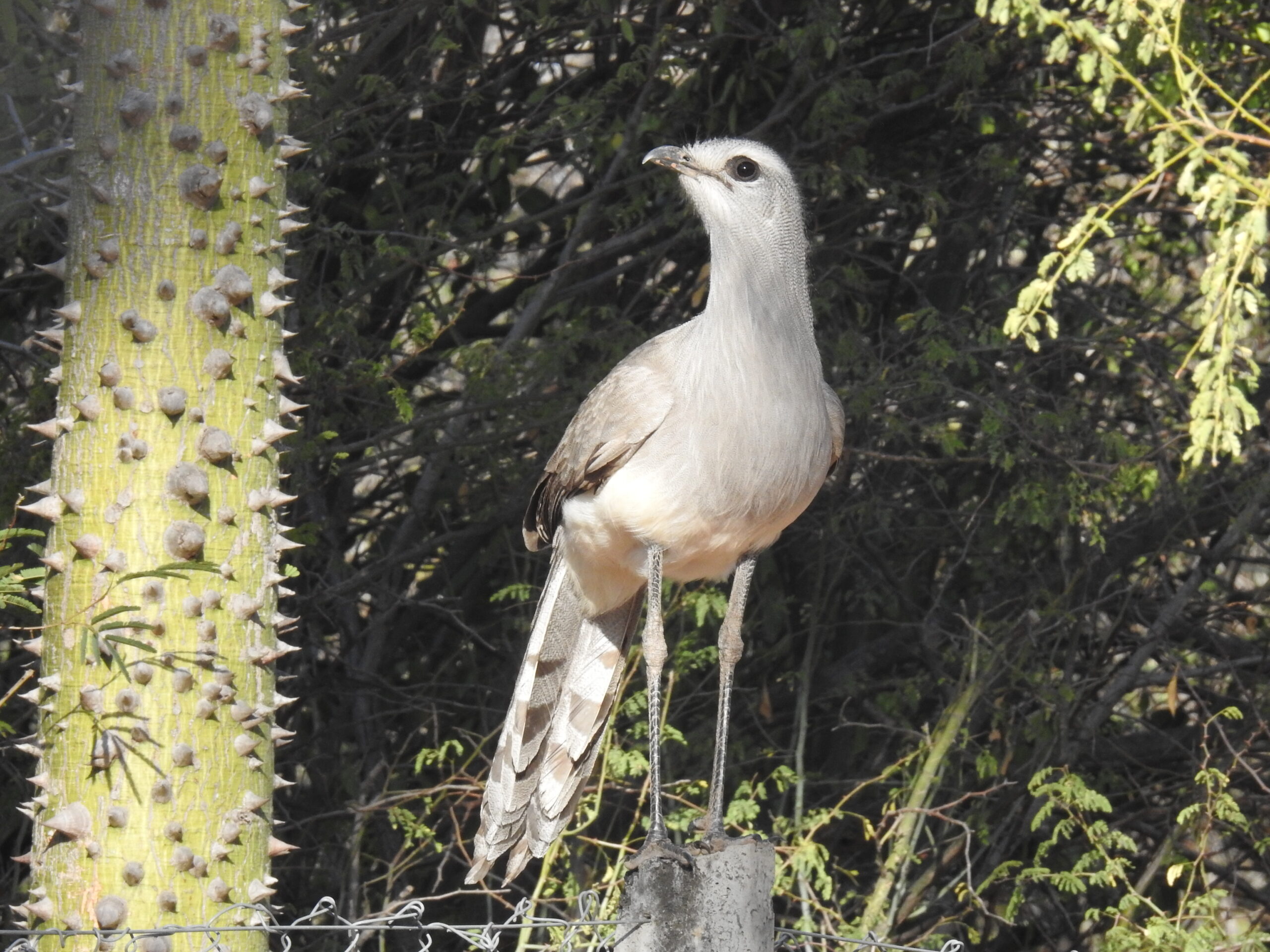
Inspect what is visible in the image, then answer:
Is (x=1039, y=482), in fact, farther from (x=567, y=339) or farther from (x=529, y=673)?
(x=529, y=673)

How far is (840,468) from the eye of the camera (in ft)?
18.0

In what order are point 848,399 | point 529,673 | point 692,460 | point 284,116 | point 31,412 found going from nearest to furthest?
1. point 284,116
2. point 692,460
3. point 529,673
4. point 31,412
5. point 848,399

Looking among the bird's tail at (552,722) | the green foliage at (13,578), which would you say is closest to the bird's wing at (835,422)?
the bird's tail at (552,722)

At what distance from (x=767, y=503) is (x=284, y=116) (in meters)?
1.47

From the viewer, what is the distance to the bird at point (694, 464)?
3467 mm

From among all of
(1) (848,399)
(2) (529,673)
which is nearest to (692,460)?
(2) (529,673)

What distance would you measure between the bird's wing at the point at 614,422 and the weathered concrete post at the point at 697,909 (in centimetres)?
123

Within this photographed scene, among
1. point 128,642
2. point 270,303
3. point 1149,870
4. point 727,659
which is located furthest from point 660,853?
point 1149,870

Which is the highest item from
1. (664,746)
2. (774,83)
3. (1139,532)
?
(774,83)

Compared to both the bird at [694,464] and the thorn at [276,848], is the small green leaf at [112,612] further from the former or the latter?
the bird at [694,464]

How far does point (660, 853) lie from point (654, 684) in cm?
71

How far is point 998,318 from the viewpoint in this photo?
5773mm

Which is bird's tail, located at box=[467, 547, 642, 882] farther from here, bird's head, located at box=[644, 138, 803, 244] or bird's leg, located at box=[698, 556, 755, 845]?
bird's head, located at box=[644, 138, 803, 244]

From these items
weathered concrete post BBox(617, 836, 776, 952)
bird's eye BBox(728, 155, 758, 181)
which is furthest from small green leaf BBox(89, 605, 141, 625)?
bird's eye BBox(728, 155, 758, 181)
